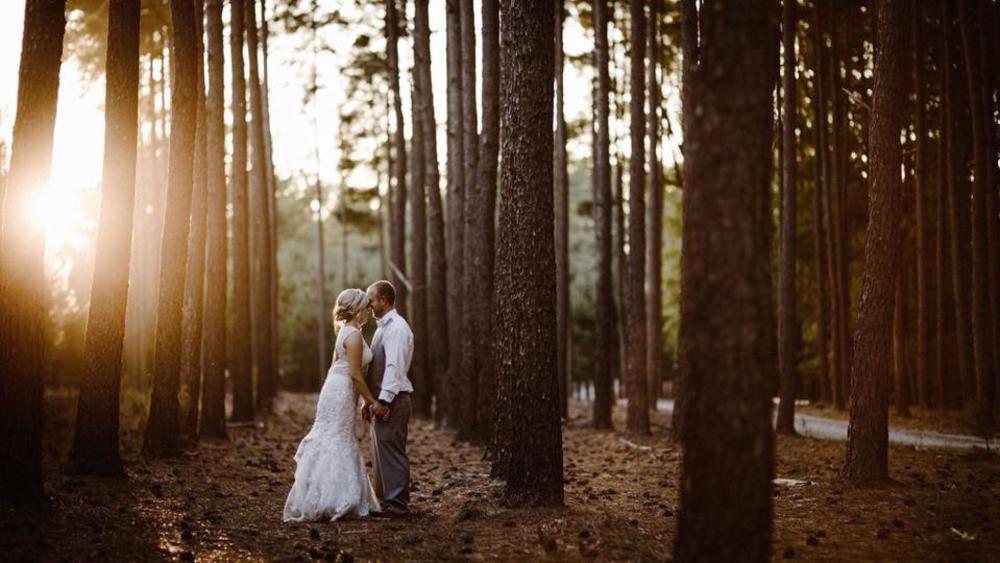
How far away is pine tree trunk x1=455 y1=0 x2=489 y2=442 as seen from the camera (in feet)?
53.1

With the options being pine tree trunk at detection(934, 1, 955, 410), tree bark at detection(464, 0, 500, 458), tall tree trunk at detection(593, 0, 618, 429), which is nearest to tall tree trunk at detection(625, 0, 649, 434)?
tall tree trunk at detection(593, 0, 618, 429)

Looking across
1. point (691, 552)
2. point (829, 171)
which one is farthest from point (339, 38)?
point (691, 552)

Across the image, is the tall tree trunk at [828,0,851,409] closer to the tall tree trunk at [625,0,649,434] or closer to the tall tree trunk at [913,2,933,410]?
the tall tree trunk at [913,2,933,410]

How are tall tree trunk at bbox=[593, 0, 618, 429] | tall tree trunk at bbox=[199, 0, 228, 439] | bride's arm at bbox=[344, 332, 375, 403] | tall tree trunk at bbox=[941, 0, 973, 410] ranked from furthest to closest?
tall tree trunk at bbox=[941, 0, 973, 410], tall tree trunk at bbox=[593, 0, 618, 429], tall tree trunk at bbox=[199, 0, 228, 439], bride's arm at bbox=[344, 332, 375, 403]

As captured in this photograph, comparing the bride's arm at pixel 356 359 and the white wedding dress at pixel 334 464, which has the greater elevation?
the bride's arm at pixel 356 359

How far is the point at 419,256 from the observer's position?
21.1 meters

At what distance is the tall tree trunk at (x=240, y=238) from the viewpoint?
18047mm

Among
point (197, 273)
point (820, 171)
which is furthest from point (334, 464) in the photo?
point (820, 171)

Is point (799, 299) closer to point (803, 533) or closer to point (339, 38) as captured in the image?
point (339, 38)

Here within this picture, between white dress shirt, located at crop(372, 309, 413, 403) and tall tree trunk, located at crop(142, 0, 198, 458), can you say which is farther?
tall tree trunk, located at crop(142, 0, 198, 458)

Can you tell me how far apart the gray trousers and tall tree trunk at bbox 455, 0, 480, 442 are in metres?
6.11

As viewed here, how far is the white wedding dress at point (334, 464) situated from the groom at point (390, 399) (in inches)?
7.4

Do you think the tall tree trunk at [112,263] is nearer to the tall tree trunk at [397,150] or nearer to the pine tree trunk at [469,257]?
the pine tree trunk at [469,257]

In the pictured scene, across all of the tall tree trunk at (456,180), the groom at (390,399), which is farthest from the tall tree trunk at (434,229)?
the groom at (390,399)
